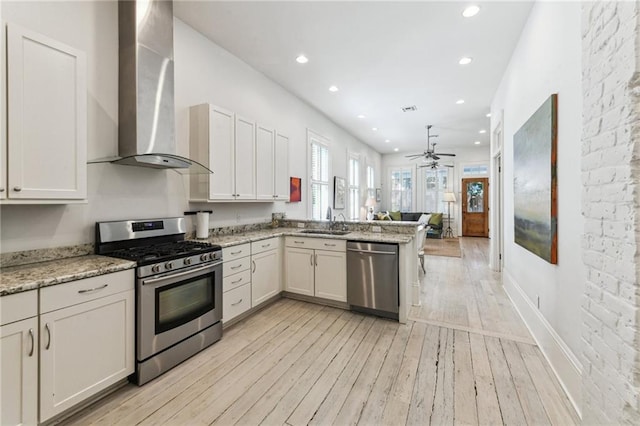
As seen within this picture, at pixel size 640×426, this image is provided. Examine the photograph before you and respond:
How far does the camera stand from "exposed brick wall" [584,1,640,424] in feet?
3.88

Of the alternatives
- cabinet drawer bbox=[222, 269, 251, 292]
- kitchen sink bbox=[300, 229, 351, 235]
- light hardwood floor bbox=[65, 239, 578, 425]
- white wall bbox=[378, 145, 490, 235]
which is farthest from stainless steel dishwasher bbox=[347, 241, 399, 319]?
white wall bbox=[378, 145, 490, 235]

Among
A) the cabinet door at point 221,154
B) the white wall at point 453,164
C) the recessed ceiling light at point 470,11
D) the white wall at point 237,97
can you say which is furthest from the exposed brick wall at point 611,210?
the white wall at point 453,164

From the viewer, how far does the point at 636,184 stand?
118 centimetres

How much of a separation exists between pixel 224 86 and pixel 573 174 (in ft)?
12.1

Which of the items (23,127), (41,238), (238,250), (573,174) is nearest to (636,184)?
(573,174)

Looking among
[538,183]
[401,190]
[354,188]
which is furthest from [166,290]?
[401,190]

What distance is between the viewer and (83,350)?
67.9 inches

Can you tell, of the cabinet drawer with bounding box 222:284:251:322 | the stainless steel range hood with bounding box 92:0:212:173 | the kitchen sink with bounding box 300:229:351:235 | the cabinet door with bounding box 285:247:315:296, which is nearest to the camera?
the stainless steel range hood with bounding box 92:0:212:173

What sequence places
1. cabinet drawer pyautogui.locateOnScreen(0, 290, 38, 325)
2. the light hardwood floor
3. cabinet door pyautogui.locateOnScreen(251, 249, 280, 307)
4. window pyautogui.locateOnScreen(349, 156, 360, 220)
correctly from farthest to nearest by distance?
window pyautogui.locateOnScreen(349, 156, 360, 220)
cabinet door pyautogui.locateOnScreen(251, 249, 280, 307)
the light hardwood floor
cabinet drawer pyautogui.locateOnScreen(0, 290, 38, 325)

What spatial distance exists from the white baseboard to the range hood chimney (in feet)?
11.2

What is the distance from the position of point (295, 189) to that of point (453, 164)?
7.59 m

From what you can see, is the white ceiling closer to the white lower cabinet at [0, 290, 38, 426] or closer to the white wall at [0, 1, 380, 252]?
the white wall at [0, 1, 380, 252]

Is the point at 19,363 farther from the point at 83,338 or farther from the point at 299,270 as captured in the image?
the point at 299,270

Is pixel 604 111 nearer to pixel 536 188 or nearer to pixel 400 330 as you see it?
pixel 536 188
